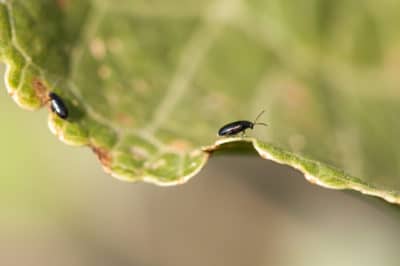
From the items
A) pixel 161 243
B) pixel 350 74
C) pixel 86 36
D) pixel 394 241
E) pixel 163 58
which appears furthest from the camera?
pixel 161 243

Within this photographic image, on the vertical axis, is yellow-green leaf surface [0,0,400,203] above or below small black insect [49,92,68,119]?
below

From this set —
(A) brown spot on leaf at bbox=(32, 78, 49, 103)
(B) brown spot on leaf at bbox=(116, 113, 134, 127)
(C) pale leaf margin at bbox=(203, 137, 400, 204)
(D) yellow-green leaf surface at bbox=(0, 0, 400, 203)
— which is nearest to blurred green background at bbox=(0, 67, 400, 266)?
(D) yellow-green leaf surface at bbox=(0, 0, 400, 203)

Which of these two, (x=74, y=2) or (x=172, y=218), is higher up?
(x=74, y=2)

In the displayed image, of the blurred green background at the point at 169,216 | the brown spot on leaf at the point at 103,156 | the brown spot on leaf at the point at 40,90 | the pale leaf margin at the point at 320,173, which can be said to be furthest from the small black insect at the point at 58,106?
the blurred green background at the point at 169,216

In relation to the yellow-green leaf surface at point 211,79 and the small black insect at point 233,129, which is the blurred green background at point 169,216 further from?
the small black insect at point 233,129

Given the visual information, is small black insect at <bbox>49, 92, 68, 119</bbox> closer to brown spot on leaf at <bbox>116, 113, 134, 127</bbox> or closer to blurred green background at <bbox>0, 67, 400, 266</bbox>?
brown spot on leaf at <bbox>116, 113, 134, 127</bbox>

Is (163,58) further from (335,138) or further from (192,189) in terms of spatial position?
(192,189)

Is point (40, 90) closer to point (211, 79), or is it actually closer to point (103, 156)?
point (103, 156)

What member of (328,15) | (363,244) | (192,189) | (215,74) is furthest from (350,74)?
(192,189)
